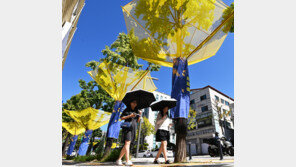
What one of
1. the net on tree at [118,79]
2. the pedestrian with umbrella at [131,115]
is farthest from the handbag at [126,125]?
the net on tree at [118,79]

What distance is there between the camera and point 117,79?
9.88 metres

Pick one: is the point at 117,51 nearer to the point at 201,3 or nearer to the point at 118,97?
the point at 118,97

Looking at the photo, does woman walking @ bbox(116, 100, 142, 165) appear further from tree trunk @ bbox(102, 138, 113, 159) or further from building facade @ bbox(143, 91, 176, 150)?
building facade @ bbox(143, 91, 176, 150)

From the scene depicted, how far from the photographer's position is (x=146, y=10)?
260 inches

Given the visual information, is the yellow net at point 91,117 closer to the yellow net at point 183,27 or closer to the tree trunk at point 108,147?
the tree trunk at point 108,147

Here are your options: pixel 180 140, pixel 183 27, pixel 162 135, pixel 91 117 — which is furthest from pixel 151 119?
pixel 162 135

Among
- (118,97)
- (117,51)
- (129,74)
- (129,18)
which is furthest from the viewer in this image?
Result: (117,51)

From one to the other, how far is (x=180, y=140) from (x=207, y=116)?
25.6 metres

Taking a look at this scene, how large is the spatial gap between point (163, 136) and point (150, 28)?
4.68 meters

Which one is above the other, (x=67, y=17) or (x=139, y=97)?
(x=67, y=17)

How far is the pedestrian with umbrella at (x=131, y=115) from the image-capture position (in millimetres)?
3890

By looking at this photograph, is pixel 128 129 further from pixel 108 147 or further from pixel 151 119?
pixel 151 119

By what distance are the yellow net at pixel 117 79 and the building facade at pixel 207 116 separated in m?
19.0

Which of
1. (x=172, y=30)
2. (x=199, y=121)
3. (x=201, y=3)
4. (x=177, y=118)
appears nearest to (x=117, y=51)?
(x=172, y=30)
